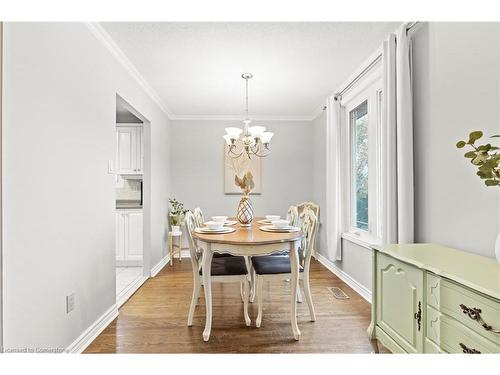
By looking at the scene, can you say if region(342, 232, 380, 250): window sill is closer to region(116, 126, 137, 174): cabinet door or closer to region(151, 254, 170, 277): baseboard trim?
region(151, 254, 170, 277): baseboard trim

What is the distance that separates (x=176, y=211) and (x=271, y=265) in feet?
9.40

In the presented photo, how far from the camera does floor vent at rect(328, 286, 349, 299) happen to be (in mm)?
3318

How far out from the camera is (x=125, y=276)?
13.6 feet

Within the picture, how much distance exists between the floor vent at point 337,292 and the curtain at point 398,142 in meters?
1.04

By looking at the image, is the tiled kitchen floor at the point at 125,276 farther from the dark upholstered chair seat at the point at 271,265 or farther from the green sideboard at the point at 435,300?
the green sideboard at the point at 435,300

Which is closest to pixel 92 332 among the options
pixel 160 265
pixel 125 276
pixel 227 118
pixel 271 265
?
pixel 271 265

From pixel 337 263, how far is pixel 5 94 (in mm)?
3909

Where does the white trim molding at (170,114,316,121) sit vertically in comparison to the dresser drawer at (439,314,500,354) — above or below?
above

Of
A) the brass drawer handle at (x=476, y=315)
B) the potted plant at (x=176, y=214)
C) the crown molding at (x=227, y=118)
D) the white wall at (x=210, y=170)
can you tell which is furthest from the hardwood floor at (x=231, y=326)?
the crown molding at (x=227, y=118)

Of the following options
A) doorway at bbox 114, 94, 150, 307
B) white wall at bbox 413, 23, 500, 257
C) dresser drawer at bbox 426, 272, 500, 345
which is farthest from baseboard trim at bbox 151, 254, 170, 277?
dresser drawer at bbox 426, 272, 500, 345

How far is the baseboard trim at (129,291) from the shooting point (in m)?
3.19

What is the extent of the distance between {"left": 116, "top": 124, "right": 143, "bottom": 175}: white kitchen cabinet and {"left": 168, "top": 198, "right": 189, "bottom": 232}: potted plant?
A: 839 mm
